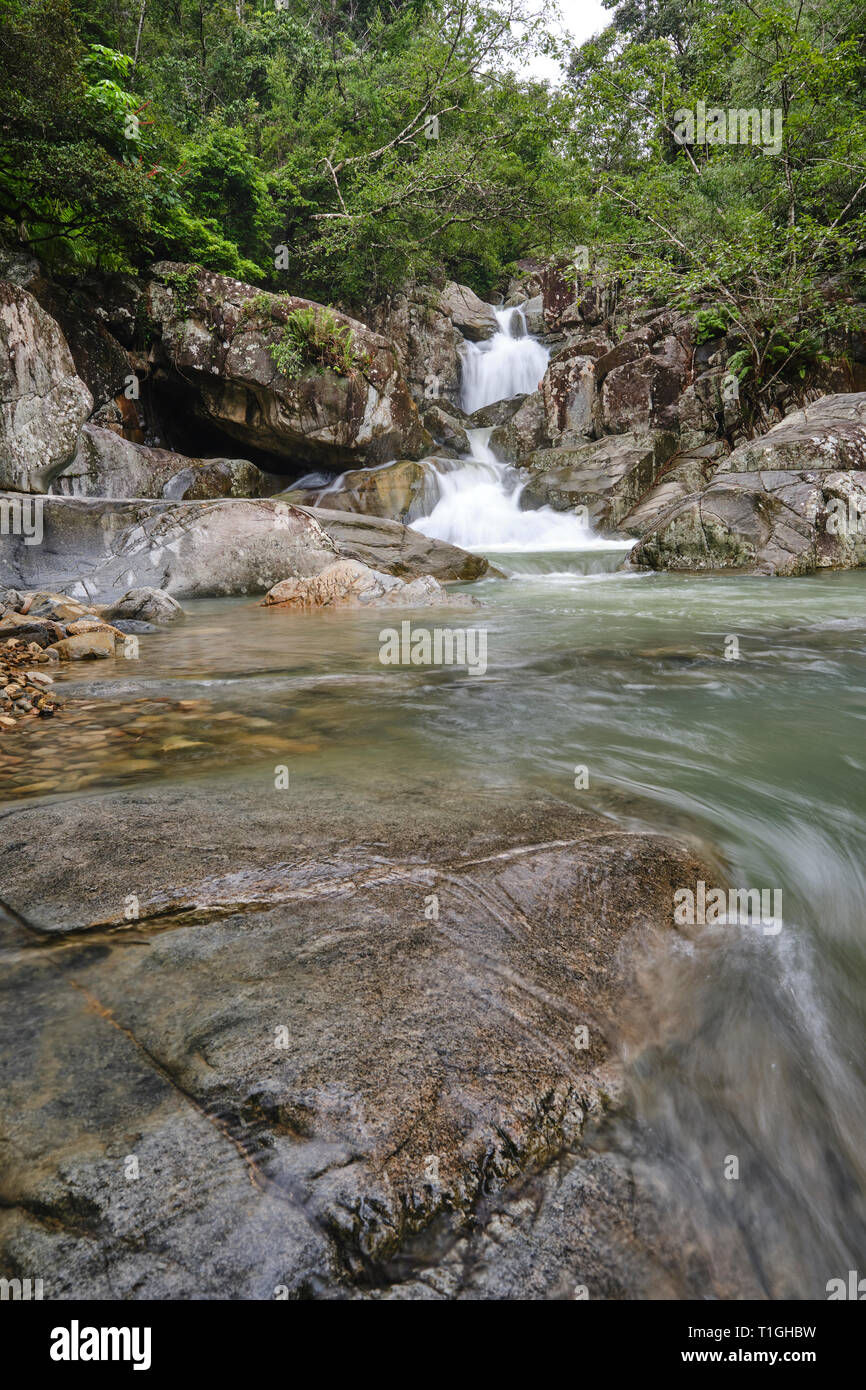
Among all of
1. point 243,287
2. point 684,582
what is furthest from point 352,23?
point 684,582

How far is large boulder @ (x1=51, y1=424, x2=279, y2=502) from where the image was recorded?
39.6ft

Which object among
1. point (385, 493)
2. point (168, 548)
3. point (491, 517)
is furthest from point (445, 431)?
point (168, 548)

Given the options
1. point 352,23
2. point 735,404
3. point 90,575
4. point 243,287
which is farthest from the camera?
point 352,23

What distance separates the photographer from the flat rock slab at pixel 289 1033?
1.03 metres

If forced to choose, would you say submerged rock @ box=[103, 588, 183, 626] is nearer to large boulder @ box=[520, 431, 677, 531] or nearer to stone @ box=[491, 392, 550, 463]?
large boulder @ box=[520, 431, 677, 531]

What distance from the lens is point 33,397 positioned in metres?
11.3

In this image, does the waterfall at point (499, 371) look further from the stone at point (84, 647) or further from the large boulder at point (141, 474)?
the stone at point (84, 647)

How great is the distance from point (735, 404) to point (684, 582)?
9.73 meters

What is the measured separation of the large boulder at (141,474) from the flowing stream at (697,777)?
19.6ft

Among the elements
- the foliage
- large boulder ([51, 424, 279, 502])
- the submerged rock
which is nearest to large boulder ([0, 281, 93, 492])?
large boulder ([51, 424, 279, 502])

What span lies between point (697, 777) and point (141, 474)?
12503 mm
